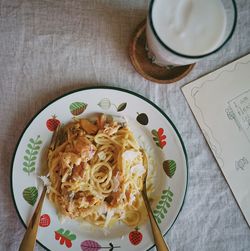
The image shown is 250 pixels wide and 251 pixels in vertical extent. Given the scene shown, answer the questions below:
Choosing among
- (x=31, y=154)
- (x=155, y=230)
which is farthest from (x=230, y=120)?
(x=31, y=154)

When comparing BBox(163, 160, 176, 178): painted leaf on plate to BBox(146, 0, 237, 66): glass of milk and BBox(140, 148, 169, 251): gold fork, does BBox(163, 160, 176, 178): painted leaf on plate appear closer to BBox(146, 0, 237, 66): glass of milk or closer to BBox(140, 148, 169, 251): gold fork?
BBox(140, 148, 169, 251): gold fork

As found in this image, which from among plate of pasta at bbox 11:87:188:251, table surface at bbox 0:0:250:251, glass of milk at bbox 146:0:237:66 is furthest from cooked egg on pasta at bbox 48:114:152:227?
glass of milk at bbox 146:0:237:66

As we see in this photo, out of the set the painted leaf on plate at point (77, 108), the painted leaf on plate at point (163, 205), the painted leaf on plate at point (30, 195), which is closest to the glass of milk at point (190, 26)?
the painted leaf on plate at point (77, 108)

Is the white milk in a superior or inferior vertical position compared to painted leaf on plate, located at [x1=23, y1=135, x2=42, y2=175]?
superior

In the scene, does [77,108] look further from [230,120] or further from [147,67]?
[230,120]

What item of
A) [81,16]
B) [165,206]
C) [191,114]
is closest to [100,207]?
[165,206]

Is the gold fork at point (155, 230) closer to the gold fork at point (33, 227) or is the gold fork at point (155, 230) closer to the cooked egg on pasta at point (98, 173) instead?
the cooked egg on pasta at point (98, 173)
